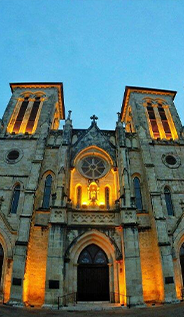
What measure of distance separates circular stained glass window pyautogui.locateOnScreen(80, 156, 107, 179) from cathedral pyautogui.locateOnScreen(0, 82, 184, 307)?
88mm

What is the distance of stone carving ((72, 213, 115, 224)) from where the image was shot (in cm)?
1669

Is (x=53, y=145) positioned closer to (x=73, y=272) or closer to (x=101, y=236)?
(x=101, y=236)

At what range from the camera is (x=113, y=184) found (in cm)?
1930

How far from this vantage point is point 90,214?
16.9m

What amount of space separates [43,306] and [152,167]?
1226cm

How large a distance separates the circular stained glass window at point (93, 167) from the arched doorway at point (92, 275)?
5.86 m

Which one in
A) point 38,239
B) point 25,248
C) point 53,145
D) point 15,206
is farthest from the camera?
point 53,145

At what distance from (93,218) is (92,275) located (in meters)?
3.76

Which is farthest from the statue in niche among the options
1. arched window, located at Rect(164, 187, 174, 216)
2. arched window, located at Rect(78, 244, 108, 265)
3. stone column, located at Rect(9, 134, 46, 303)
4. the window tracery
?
the window tracery

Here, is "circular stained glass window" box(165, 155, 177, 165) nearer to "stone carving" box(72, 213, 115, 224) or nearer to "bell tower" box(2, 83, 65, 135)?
"stone carving" box(72, 213, 115, 224)

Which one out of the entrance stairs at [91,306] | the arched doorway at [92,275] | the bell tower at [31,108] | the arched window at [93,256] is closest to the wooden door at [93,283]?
the arched doorway at [92,275]

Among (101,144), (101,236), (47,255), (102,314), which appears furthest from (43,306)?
(101,144)

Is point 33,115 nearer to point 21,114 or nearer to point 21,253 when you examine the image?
point 21,114

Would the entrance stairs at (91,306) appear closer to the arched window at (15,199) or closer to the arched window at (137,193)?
the arched window at (137,193)
